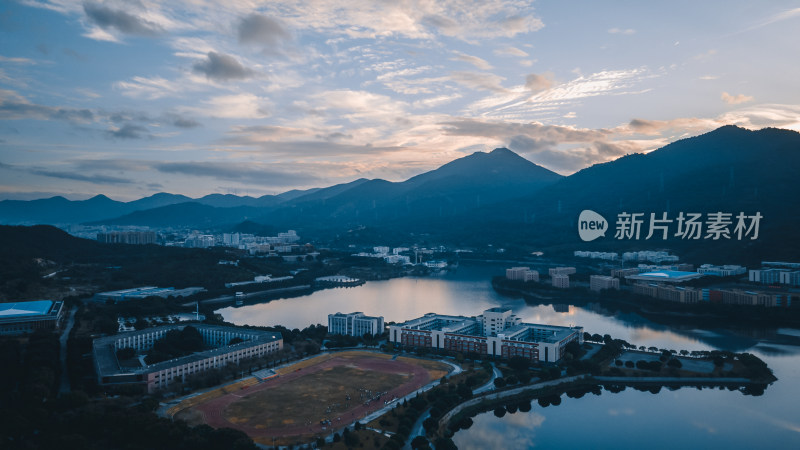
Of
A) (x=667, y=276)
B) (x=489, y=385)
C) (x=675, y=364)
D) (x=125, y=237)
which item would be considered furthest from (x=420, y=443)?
(x=125, y=237)

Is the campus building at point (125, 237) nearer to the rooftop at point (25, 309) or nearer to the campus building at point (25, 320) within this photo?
the rooftop at point (25, 309)

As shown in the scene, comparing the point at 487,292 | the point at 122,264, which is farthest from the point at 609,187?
the point at 122,264

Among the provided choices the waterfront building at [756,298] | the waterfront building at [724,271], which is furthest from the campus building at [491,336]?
the waterfront building at [724,271]

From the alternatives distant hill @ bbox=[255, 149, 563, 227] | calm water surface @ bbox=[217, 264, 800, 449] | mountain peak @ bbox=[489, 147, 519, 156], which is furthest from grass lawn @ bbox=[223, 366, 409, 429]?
mountain peak @ bbox=[489, 147, 519, 156]

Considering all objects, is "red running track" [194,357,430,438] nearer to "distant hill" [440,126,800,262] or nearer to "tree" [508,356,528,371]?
"tree" [508,356,528,371]

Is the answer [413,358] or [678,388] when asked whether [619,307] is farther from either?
[413,358]

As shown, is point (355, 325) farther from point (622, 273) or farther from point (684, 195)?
point (684, 195)
